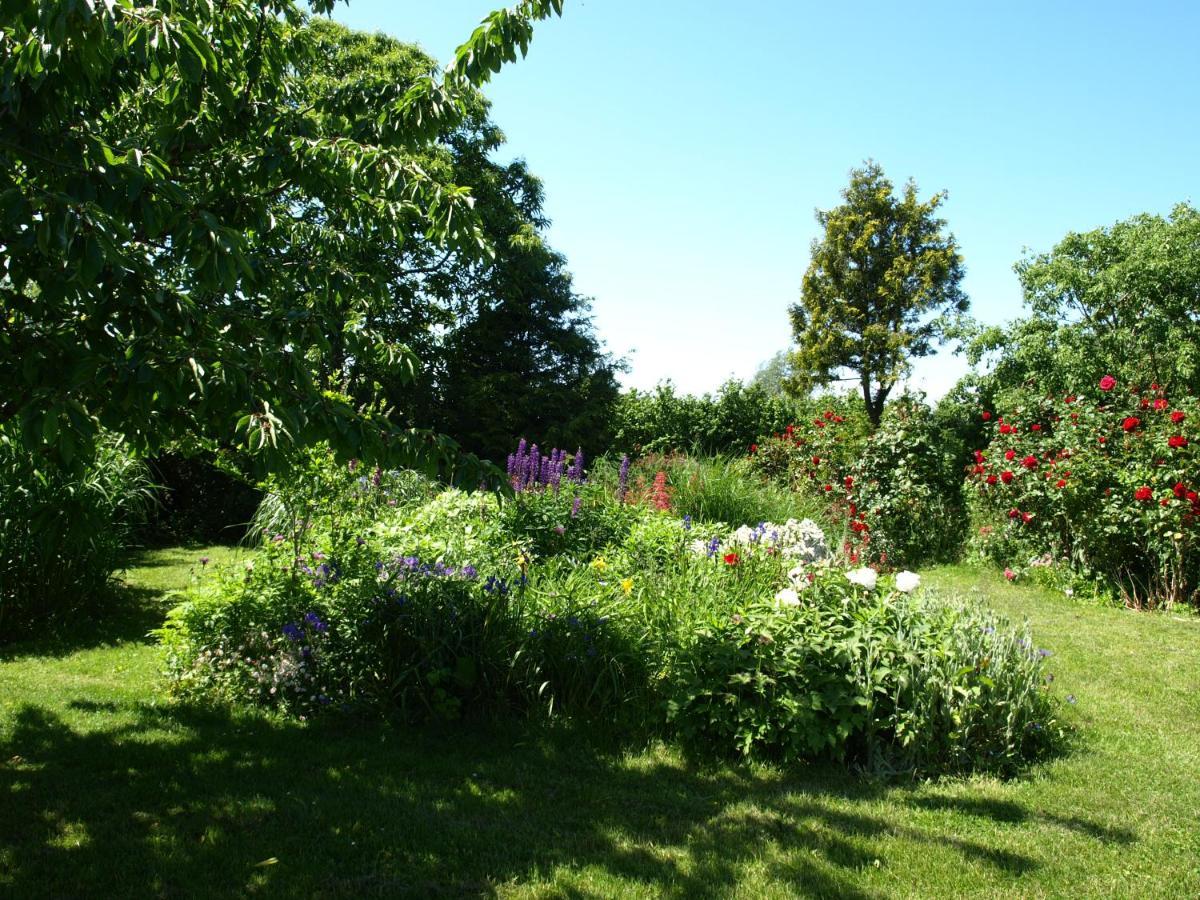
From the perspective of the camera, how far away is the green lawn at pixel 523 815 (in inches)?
118

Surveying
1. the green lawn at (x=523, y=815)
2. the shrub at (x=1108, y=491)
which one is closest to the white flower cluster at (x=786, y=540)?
the green lawn at (x=523, y=815)

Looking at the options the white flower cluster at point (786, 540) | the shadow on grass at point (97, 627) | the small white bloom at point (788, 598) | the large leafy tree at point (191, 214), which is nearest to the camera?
the large leafy tree at point (191, 214)

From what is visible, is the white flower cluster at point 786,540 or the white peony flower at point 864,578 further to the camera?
the white flower cluster at point 786,540

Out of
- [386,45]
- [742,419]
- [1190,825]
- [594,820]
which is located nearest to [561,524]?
[594,820]

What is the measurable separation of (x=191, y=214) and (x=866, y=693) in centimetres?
354

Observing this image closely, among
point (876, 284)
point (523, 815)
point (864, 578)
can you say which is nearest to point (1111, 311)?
point (876, 284)

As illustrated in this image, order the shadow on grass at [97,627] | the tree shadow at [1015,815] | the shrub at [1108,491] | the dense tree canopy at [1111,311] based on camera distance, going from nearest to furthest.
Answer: the tree shadow at [1015,815] < the shadow on grass at [97,627] < the shrub at [1108,491] < the dense tree canopy at [1111,311]

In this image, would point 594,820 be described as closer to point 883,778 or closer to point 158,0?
point 883,778

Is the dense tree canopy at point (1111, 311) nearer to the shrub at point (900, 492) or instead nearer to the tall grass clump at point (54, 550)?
the shrub at point (900, 492)

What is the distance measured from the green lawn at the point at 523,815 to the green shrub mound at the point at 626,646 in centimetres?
22

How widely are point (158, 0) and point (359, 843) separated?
3.22 meters

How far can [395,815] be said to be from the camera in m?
3.46

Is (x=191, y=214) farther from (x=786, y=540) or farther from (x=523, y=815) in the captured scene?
(x=786, y=540)

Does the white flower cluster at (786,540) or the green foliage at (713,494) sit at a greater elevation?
the green foliage at (713,494)
